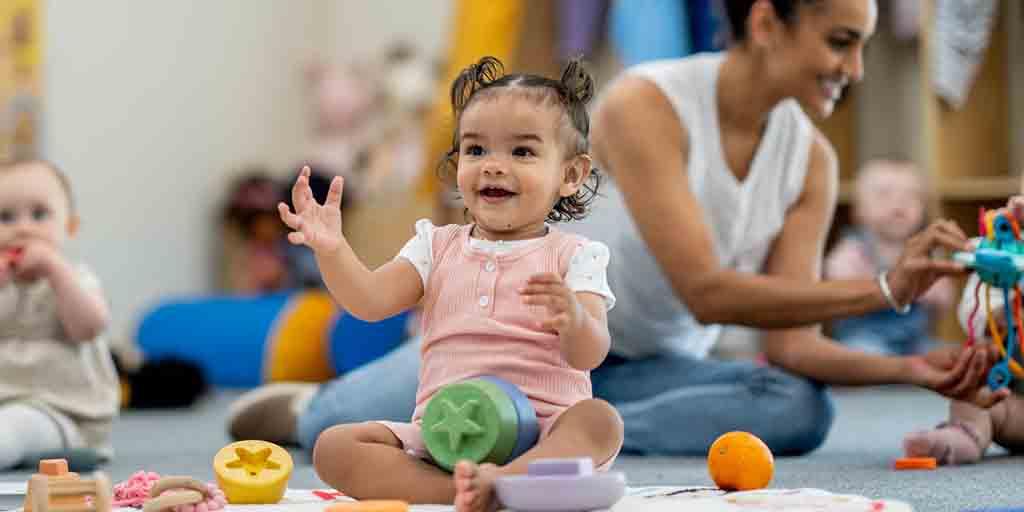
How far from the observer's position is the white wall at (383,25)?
4.33 meters

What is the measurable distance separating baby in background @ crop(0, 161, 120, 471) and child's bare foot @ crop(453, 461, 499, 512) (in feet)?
2.96

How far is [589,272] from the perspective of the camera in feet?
4.14

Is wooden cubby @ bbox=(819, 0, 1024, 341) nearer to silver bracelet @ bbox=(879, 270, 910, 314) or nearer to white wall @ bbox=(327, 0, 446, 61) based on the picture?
white wall @ bbox=(327, 0, 446, 61)

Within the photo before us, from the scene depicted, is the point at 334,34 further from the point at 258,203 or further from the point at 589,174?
the point at 589,174

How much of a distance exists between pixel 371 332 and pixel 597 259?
1981mm

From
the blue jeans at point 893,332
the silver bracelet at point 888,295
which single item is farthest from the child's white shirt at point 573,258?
the blue jeans at point 893,332

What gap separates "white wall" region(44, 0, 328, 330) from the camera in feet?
12.4

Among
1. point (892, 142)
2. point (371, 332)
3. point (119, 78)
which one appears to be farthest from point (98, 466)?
point (892, 142)

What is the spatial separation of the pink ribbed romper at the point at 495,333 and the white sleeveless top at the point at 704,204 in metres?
0.63

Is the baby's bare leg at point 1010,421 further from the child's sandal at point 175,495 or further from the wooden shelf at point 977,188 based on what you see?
the wooden shelf at point 977,188

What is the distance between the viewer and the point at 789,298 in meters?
1.76

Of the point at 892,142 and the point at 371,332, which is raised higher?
the point at 892,142

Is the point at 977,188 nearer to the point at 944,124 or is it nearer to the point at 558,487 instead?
the point at 944,124

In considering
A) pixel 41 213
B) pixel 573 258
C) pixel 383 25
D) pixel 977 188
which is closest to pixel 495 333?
pixel 573 258
